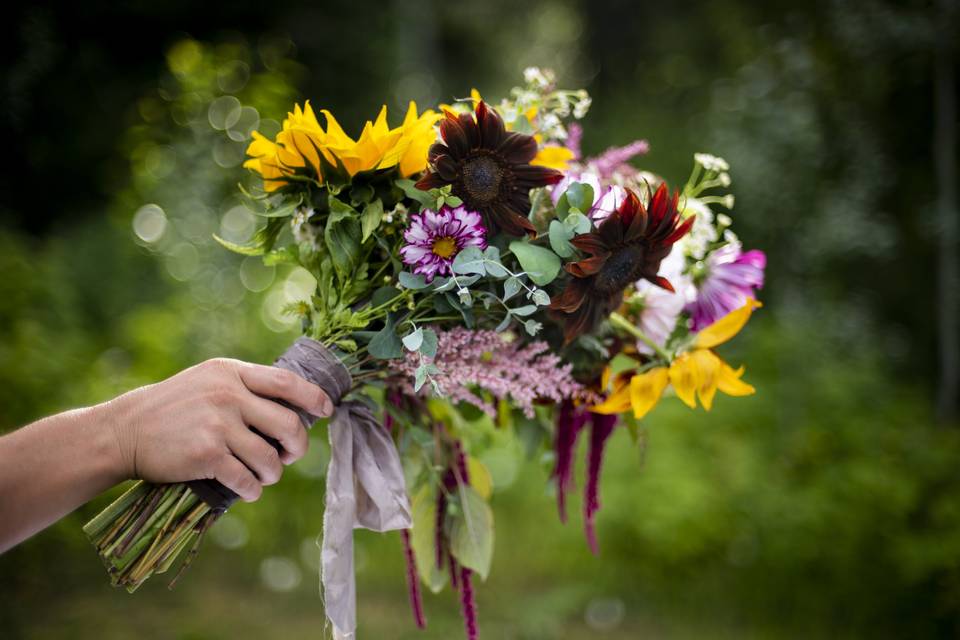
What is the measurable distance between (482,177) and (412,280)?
18cm

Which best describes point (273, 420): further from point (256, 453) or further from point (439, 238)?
point (439, 238)

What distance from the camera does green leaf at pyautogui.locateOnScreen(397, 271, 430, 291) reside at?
3.34 feet

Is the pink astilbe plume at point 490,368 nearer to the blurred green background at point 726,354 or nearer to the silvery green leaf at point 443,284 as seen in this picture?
the silvery green leaf at point 443,284

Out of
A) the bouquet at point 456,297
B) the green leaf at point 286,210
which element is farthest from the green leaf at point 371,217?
the green leaf at point 286,210

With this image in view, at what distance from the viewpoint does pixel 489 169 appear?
1037mm

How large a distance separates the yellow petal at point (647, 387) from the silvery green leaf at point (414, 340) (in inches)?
14.0

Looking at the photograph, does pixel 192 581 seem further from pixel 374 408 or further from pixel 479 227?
pixel 479 227

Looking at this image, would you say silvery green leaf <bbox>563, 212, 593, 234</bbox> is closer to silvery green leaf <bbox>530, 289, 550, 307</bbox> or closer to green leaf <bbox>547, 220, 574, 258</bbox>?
green leaf <bbox>547, 220, 574, 258</bbox>

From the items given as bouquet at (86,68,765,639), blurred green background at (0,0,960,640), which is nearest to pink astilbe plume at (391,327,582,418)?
bouquet at (86,68,765,639)

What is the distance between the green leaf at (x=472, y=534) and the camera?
48.2 inches

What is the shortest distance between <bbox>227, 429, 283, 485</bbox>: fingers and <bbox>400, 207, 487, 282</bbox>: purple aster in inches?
12.3

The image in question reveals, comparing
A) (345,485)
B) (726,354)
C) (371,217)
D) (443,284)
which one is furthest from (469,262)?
(726,354)

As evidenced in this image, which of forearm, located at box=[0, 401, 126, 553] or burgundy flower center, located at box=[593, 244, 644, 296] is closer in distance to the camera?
forearm, located at box=[0, 401, 126, 553]

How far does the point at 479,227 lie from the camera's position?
102cm
